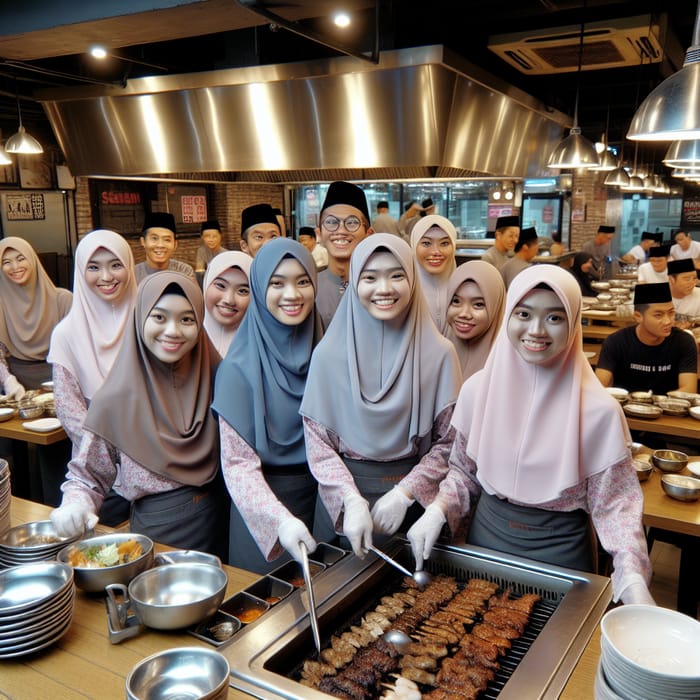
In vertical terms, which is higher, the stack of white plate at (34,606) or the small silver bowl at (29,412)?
the stack of white plate at (34,606)

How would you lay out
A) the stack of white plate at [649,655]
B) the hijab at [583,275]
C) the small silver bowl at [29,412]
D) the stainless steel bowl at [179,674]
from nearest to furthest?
the stack of white plate at [649,655]
the stainless steel bowl at [179,674]
the small silver bowl at [29,412]
the hijab at [583,275]

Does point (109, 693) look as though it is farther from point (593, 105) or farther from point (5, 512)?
point (593, 105)

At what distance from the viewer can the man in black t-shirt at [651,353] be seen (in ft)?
14.0

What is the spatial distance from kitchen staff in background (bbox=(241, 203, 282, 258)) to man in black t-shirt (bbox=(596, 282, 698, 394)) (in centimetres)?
257

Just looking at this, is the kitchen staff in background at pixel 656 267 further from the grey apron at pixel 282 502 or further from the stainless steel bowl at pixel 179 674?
the stainless steel bowl at pixel 179 674

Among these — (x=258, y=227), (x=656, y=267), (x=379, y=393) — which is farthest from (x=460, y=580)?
(x=656, y=267)

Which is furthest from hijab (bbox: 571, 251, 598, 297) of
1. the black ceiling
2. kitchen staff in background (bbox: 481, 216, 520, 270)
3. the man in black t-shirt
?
the man in black t-shirt

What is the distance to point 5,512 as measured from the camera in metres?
2.08

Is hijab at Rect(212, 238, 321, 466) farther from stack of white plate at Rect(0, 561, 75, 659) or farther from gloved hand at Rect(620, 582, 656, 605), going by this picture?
gloved hand at Rect(620, 582, 656, 605)

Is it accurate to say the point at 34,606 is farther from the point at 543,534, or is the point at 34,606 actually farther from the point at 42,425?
Answer: the point at 42,425

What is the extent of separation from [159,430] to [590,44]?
487 centimetres

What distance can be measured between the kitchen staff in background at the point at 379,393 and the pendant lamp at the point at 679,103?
1.00 meters

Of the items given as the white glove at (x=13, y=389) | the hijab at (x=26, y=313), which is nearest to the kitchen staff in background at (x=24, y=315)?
the hijab at (x=26, y=313)

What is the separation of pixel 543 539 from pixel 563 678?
59 cm
